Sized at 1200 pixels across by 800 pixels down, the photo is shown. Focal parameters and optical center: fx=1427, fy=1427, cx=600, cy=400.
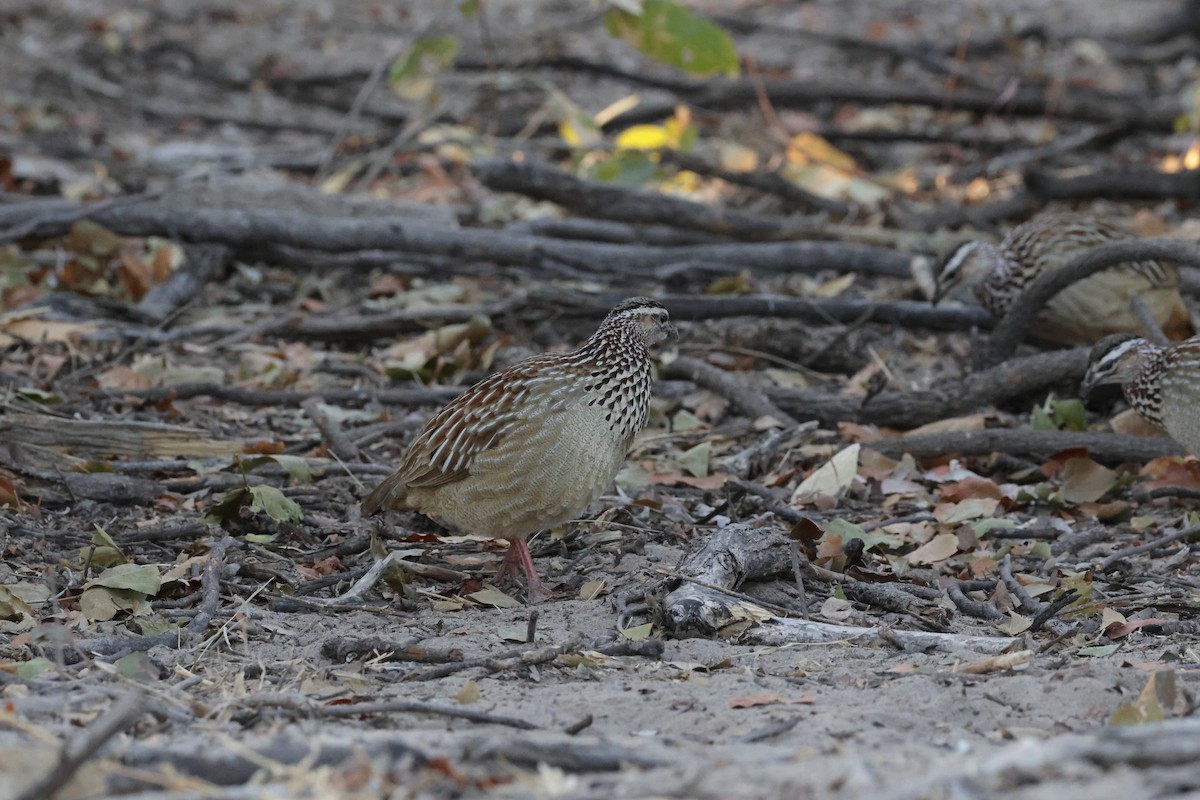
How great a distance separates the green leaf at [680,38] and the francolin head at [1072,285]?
219 cm

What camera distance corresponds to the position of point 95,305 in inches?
318

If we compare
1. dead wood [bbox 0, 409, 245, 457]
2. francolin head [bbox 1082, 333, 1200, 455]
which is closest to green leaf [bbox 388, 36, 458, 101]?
dead wood [bbox 0, 409, 245, 457]

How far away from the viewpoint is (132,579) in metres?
4.74

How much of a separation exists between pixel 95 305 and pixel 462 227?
232 centimetres

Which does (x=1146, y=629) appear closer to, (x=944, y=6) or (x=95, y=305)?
(x=95, y=305)

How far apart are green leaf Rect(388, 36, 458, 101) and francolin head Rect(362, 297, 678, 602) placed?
500cm

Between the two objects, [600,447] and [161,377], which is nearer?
[600,447]

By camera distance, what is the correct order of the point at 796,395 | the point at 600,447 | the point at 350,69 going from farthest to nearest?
the point at 350,69 → the point at 796,395 → the point at 600,447

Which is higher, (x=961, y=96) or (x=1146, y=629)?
(x=961, y=96)

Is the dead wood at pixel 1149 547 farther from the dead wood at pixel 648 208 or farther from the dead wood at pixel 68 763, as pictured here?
the dead wood at pixel 648 208

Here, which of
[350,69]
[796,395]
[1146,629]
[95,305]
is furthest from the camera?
[350,69]

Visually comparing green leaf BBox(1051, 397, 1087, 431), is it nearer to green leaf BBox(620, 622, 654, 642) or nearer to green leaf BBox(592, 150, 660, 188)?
green leaf BBox(620, 622, 654, 642)

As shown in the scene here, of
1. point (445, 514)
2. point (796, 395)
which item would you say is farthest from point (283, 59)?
point (445, 514)

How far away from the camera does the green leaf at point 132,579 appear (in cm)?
471
